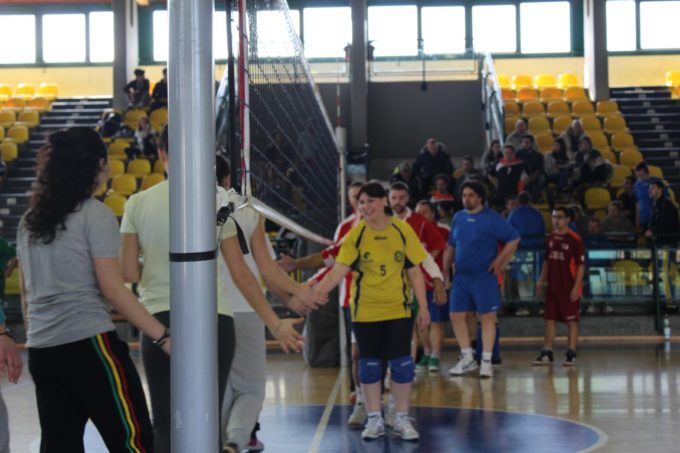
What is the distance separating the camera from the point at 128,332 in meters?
14.6

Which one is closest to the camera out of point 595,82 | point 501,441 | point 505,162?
point 501,441

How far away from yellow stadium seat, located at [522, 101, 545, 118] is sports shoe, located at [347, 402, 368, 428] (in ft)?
49.4

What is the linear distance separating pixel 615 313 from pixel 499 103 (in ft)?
23.1

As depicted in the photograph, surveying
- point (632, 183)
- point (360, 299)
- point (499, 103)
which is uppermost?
point (499, 103)

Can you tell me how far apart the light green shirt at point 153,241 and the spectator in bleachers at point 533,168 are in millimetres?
12919

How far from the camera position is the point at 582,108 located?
73.4ft

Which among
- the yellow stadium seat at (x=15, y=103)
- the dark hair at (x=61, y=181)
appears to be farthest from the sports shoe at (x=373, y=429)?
the yellow stadium seat at (x=15, y=103)

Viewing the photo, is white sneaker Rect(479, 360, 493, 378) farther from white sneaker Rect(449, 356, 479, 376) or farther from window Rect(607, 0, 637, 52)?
window Rect(607, 0, 637, 52)

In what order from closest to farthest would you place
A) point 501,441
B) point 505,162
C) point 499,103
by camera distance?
1. point 501,441
2. point 505,162
3. point 499,103

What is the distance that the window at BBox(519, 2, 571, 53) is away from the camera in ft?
91.2

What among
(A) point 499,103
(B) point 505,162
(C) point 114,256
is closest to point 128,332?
(B) point 505,162

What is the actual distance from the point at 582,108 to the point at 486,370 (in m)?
12.8

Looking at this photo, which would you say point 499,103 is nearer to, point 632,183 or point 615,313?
point 632,183

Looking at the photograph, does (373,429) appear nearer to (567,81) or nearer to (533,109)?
(533,109)
